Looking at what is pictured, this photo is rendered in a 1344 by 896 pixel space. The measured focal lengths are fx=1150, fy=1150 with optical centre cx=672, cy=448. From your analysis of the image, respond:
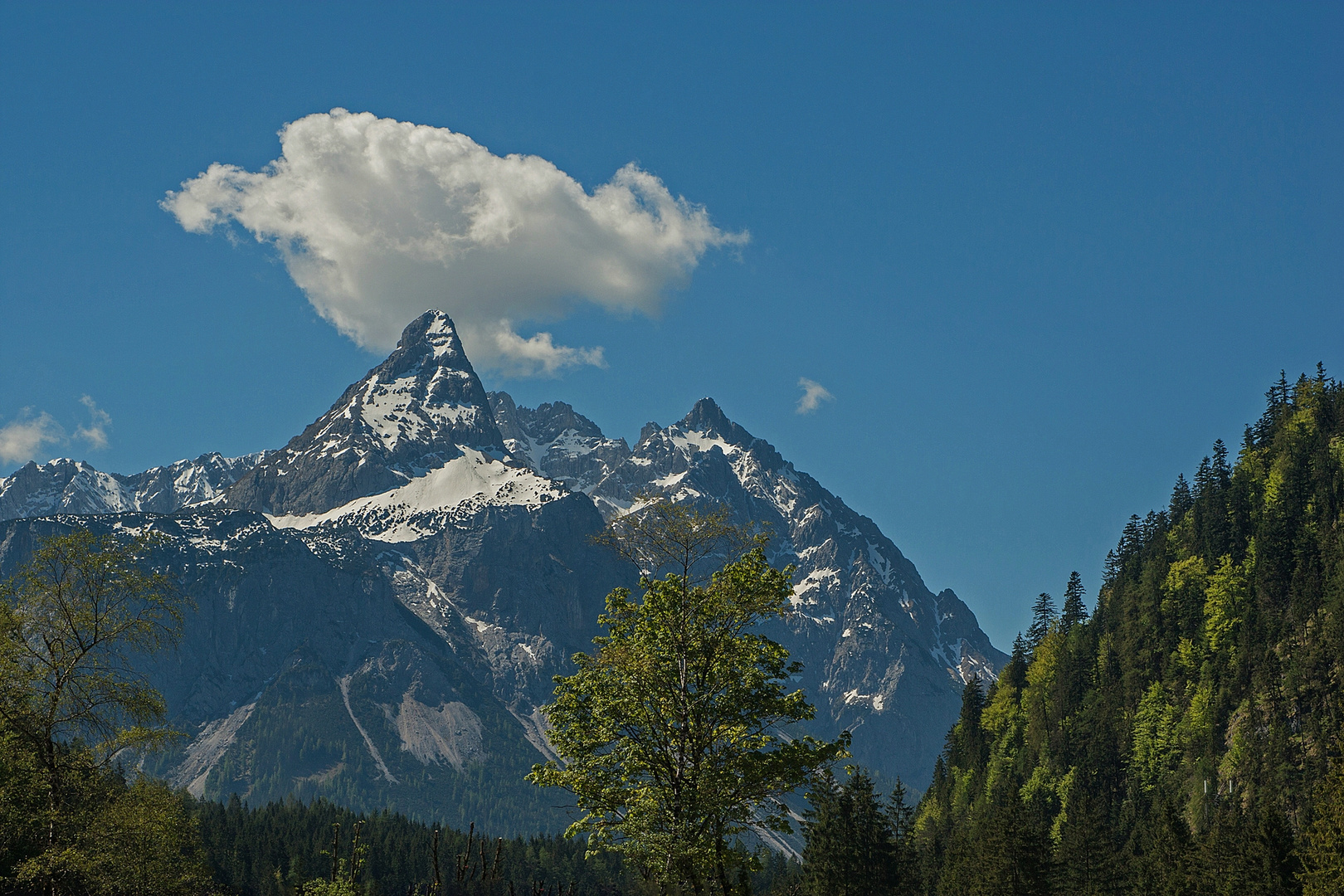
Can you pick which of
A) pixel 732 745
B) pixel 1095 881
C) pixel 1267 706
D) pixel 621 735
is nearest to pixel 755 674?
pixel 732 745

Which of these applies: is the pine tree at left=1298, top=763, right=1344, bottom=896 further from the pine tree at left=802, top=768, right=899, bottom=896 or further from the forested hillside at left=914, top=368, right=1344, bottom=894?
the pine tree at left=802, top=768, right=899, bottom=896

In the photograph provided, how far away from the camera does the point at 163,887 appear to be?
35.6m

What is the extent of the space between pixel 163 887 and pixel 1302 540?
537ft

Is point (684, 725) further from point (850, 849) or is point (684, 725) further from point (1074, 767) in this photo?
point (1074, 767)

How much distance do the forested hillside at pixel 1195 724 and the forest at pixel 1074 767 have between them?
0.32 m

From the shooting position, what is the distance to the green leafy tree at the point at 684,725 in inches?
1228

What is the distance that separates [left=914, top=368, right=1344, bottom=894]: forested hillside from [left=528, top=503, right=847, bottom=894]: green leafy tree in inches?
2224

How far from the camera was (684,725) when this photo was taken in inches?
1271

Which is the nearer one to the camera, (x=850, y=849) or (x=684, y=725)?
(x=684, y=725)

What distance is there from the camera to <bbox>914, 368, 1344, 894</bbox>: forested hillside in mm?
91250

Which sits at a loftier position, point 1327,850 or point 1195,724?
point 1195,724

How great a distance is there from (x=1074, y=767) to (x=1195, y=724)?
66.5 ft

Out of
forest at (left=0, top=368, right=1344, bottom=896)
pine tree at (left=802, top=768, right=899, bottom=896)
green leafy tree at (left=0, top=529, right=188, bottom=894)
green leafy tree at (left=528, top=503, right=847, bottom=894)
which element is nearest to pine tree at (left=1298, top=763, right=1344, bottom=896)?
forest at (left=0, top=368, right=1344, bottom=896)

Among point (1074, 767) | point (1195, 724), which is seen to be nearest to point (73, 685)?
point (1195, 724)
